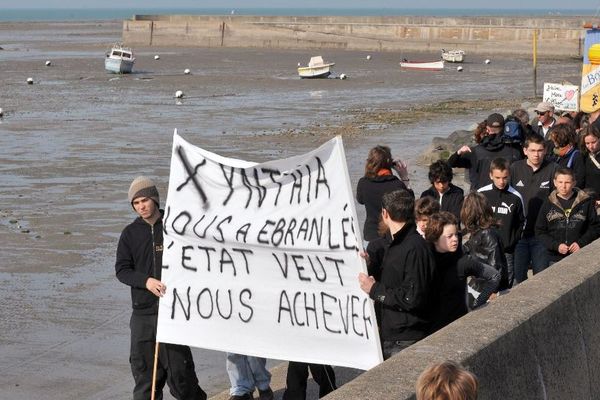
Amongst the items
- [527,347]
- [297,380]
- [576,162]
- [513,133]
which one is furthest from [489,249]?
[513,133]

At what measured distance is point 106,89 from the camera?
52031 millimetres

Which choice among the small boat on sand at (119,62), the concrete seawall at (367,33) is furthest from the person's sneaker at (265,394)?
the concrete seawall at (367,33)

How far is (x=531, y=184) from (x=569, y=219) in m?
0.82

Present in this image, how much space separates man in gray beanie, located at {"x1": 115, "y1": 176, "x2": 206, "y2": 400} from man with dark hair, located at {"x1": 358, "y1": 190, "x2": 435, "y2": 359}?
138 cm

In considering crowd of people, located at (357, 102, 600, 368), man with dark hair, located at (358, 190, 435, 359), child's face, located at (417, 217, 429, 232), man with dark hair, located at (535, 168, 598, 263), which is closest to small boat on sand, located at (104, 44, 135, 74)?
crowd of people, located at (357, 102, 600, 368)

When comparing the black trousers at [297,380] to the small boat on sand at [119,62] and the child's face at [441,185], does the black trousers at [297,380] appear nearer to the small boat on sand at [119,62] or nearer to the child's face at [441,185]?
the child's face at [441,185]

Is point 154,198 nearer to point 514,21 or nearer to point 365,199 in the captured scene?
point 365,199

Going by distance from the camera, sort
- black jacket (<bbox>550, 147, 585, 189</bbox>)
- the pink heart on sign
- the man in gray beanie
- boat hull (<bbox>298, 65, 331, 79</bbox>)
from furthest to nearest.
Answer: boat hull (<bbox>298, 65, 331, 79</bbox>) → the pink heart on sign → black jacket (<bbox>550, 147, 585, 189</bbox>) → the man in gray beanie

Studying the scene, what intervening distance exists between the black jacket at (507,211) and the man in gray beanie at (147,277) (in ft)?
8.57

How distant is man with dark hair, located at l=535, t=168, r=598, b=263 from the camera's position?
8734 millimetres

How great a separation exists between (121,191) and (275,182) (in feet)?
48.6

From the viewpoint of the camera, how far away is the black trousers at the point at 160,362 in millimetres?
7070

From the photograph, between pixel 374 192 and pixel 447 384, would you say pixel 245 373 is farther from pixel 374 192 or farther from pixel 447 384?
pixel 447 384

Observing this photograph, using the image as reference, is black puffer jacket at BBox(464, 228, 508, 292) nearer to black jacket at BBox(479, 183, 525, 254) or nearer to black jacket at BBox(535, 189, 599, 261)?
black jacket at BBox(479, 183, 525, 254)
